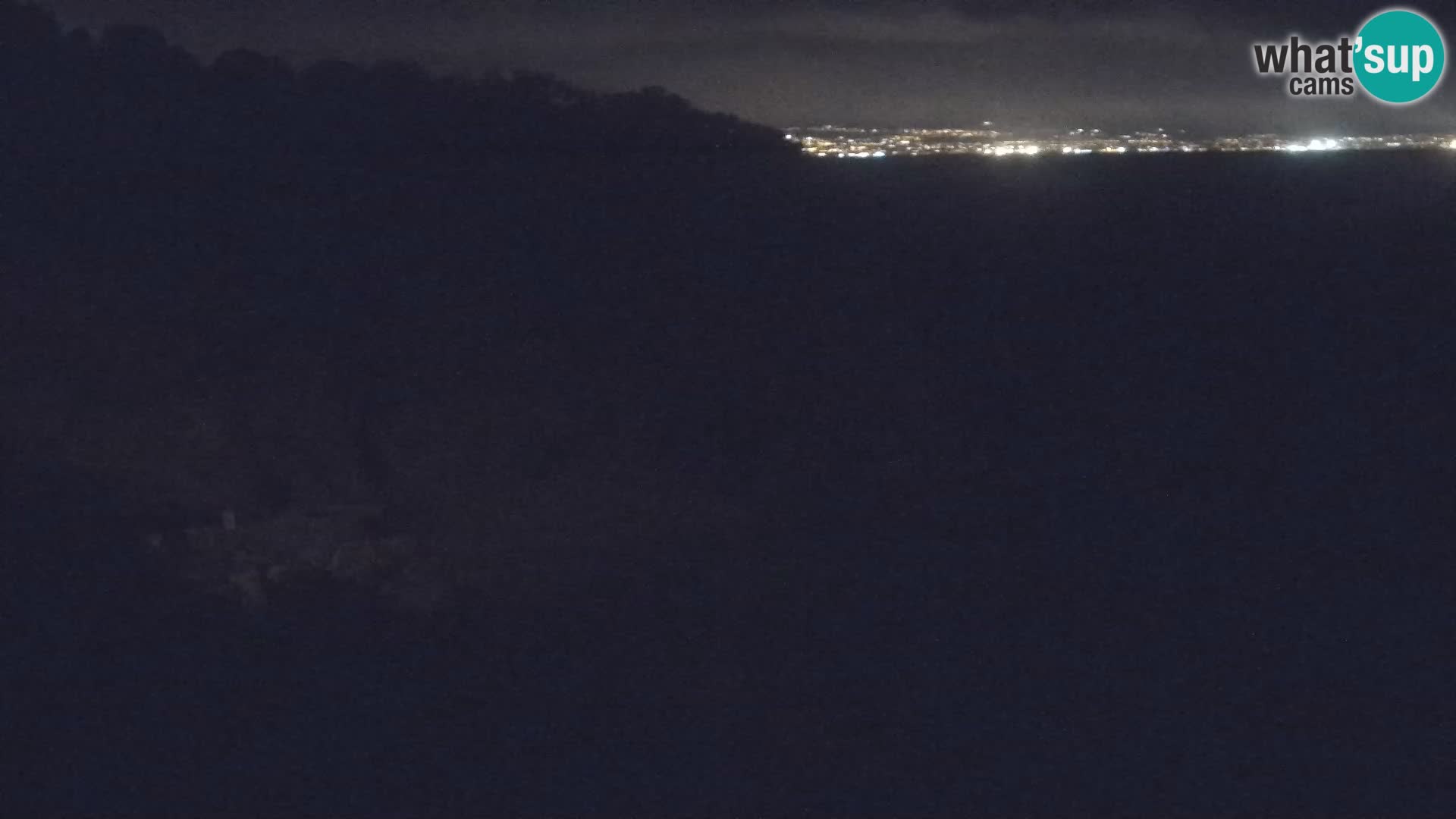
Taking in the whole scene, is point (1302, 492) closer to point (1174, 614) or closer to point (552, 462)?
point (1174, 614)

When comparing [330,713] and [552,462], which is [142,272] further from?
[330,713]

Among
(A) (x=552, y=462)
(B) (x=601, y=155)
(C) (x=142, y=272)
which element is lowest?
(A) (x=552, y=462)

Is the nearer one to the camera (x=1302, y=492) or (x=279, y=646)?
(x=279, y=646)

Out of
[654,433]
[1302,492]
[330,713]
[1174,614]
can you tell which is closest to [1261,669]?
[1174,614]

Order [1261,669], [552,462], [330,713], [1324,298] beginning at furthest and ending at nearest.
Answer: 1. [1324,298]
2. [552,462]
3. [1261,669]
4. [330,713]

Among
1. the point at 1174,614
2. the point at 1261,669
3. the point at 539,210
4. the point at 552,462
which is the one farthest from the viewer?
the point at 539,210

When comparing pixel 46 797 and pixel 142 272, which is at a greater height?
pixel 142 272

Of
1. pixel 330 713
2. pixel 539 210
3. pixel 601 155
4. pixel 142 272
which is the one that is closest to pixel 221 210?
pixel 142 272
